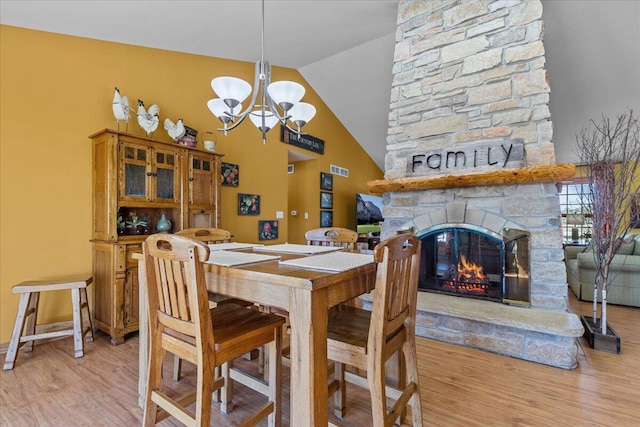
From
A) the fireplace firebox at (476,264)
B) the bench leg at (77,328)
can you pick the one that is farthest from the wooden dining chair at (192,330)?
the fireplace firebox at (476,264)

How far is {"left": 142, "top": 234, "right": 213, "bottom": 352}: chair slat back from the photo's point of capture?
1083mm

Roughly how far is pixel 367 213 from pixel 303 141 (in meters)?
2.42

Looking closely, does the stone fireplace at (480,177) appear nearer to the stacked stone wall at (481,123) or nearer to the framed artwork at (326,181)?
the stacked stone wall at (481,123)

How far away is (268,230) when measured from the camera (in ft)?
14.6

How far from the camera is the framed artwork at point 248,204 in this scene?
13.4 ft

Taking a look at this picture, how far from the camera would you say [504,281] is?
245 cm

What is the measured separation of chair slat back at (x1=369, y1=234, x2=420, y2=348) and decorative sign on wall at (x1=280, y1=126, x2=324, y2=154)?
3681 mm

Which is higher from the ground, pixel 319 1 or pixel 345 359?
pixel 319 1

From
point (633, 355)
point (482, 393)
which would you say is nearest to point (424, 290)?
point (482, 393)

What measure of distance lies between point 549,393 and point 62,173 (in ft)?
12.9

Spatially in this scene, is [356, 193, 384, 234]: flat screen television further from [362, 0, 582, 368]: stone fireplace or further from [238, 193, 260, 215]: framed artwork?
[362, 0, 582, 368]: stone fireplace

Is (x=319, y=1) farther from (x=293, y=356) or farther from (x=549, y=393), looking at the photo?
(x=549, y=393)

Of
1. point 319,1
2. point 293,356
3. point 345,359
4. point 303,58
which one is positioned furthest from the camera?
point 303,58

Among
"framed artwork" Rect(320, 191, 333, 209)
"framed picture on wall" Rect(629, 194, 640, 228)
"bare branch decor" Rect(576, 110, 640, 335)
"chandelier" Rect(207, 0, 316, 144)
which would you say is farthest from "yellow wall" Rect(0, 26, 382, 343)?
"framed picture on wall" Rect(629, 194, 640, 228)
